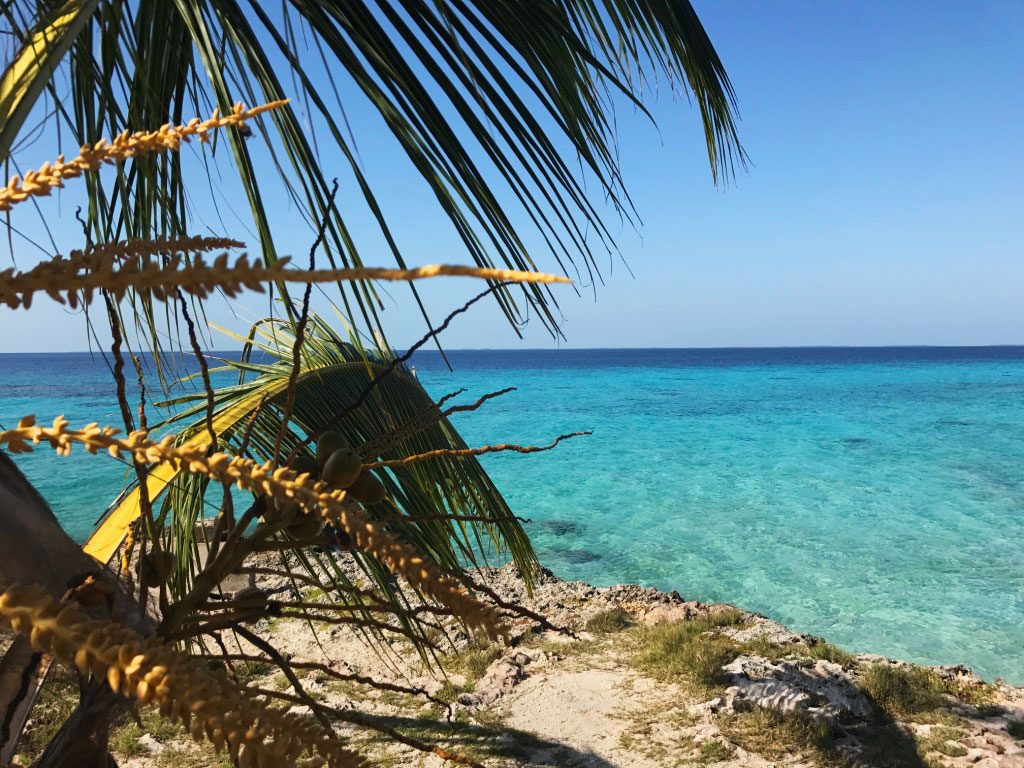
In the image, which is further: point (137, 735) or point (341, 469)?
point (137, 735)

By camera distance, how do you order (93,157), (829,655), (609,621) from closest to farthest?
1. (93,157)
2. (829,655)
3. (609,621)

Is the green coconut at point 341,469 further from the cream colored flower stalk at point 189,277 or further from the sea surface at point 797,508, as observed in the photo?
the sea surface at point 797,508

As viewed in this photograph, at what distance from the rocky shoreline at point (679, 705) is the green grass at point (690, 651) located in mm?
14

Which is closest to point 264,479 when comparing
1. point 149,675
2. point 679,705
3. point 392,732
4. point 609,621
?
point 149,675

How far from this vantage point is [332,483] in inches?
30.1

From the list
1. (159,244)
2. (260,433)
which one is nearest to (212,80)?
(159,244)

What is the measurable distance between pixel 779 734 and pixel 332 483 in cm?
443

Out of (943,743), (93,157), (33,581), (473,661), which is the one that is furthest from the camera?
(473,661)

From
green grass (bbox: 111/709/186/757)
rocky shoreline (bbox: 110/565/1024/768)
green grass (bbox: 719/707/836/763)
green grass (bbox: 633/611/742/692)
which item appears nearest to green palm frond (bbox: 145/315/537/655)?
rocky shoreline (bbox: 110/565/1024/768)

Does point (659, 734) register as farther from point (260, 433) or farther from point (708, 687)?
point (260, 433)

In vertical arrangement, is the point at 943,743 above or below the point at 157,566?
below

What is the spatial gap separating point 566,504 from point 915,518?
7351mm

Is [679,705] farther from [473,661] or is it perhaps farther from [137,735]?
[137,735]

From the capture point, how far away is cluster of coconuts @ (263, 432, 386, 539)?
75 centimetres
